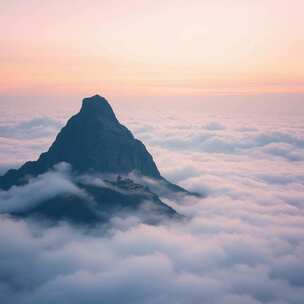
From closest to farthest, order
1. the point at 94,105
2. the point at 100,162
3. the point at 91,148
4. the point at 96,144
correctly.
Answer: the point at 100,162
the point at 96,144
the point at 91,148
the point at 94,105

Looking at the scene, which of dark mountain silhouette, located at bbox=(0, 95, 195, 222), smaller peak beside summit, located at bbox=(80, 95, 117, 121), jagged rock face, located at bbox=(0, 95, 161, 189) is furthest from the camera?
smaller peak beside summit, located at bbox=(80, 95, 117, 121)

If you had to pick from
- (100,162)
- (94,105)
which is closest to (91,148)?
(100,162)

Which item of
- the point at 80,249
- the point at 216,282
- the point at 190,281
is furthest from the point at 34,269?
the point at 216,282

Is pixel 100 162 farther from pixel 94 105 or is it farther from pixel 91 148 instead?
pixel 94 105

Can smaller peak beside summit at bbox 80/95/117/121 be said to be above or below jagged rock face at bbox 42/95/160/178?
above

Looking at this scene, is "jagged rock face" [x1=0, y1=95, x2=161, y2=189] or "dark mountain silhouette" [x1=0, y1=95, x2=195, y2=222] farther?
"jagged rock face" [x1=0, y1=95, x2=161, y2=189]

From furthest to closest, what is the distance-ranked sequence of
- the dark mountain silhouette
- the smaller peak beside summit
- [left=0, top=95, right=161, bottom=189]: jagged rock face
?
the smaller peak beside summit, [left=0, top=95, right=161, bottom=189]: jagged rock face, the dark mountain silhouette

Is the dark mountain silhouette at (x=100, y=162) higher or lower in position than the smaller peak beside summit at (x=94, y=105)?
lower
